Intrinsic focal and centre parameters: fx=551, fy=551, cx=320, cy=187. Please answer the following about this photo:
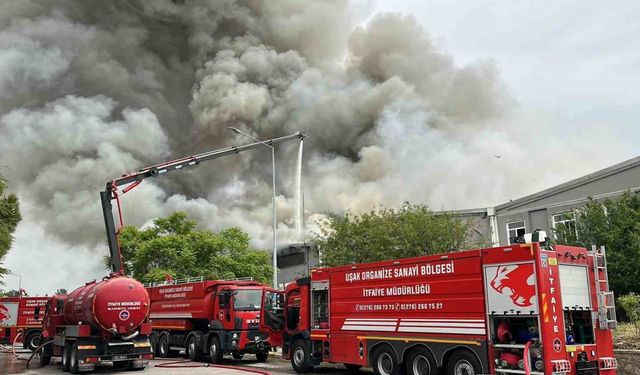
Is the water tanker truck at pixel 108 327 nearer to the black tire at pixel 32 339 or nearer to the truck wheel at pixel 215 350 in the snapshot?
the truck wheel at pixel 215 350

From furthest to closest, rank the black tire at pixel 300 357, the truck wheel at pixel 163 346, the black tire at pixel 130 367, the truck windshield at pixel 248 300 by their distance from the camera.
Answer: the truck wheel at pixel 163 346 → the truck windshield at pixel 248 300 → the black tire at pixel 130 367 → the black tire at pixel 300 357

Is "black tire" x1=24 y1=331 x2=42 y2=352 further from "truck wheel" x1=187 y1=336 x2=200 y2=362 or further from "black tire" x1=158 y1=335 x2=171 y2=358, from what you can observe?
"truck wheel" x1=187 y1=336 x2=200 y2=362

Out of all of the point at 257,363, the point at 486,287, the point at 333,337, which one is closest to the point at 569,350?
the point at 486,287

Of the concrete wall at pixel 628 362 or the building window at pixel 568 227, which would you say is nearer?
the concrete wall at pixel 628 362

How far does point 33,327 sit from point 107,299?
63.9 feet

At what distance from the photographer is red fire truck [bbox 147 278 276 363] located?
20.4m

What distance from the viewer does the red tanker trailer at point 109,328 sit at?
17.1m

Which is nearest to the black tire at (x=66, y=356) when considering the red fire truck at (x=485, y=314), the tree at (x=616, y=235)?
the red fire truck at (x=485, y=314)

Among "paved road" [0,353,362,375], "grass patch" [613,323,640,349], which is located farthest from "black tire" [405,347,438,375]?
"grass patch" [613,323,640,349]

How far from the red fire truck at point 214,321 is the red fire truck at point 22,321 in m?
13.2

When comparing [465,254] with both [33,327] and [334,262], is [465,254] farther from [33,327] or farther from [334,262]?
[33,327]

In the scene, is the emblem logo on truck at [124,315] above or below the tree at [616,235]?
below

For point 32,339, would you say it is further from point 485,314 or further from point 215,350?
point 485,314

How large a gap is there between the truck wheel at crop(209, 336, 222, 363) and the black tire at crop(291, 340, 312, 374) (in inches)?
175
